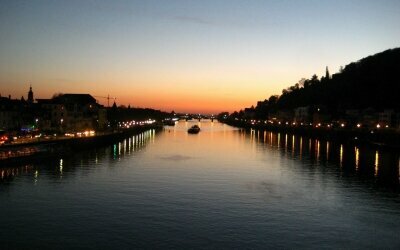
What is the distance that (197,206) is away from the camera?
28.7 meters

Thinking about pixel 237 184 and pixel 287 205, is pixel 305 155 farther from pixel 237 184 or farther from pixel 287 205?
pixel 287 205

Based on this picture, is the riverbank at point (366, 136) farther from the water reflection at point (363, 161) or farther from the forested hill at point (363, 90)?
the forested hill at point (363, 90)

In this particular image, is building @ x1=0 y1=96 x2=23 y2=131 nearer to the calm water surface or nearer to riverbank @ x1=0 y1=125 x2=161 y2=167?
riverbank @ x1=0 y1=125 x2=161 y2=167

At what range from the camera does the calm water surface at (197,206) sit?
872 inches

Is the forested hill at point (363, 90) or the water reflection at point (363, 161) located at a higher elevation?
the forested hill at point (363, 90)

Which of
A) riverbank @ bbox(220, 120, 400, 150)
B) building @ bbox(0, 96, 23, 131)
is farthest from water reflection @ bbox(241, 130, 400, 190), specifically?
building @ bbox(0, 96, 23, 131)

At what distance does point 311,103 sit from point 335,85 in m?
10.5

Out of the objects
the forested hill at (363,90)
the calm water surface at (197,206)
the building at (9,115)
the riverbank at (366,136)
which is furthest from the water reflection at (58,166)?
the forested hill at (363,90)

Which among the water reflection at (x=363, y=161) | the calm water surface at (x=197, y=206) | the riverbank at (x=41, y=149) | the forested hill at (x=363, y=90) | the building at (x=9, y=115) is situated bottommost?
the calm water surface at (x=197, y=206)

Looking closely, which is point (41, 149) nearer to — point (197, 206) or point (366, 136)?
point (197, 206)

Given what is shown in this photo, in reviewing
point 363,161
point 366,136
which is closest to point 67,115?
point 366,136

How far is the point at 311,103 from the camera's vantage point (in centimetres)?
15250

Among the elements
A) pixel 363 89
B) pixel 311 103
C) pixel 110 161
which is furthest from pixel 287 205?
pixel 311 103

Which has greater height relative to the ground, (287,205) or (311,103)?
(311,103)
